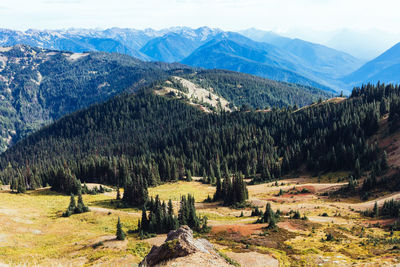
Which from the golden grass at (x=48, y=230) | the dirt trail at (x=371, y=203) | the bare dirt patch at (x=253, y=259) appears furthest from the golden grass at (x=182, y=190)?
the bare dirt patch at (x=253, y=259)

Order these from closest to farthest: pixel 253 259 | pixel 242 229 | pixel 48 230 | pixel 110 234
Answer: pixel 253 259 → pixel 242 229 → pixel 110 234 → pixel 48 230

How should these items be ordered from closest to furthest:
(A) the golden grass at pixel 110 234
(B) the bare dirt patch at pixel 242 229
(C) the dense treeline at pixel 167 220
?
1. (A) the golden grass at pixel 110 234
2. (B) the bare dirt patch at pixel 242 229
3. (C) the dense treeline at pixel 167 220

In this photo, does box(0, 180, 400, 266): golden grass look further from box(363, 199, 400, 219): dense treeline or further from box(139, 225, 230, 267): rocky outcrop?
box(139, 225, 230, 267): rocky outcrop

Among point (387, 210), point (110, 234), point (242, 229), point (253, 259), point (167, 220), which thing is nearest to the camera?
point (253, 259)

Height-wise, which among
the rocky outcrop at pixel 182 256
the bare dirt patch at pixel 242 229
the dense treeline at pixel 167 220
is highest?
the rocky outcrop at pixel 182 256

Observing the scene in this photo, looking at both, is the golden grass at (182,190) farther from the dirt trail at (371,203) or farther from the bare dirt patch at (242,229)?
the dirt trail at (371,203)

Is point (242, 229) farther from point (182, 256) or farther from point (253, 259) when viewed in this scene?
point (182, 256)

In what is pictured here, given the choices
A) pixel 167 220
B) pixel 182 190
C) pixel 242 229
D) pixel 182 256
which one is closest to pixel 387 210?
pixel 242 229

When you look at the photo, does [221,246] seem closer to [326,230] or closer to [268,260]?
[268,260]

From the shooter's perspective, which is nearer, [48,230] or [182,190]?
[48,230]

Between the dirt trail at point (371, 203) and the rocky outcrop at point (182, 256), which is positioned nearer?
the rocky outcrop at point (182, 256)

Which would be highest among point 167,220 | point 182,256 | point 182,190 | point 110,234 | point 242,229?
point 182,256

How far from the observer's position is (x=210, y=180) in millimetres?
149625

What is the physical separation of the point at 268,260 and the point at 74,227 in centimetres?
5989
